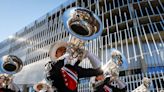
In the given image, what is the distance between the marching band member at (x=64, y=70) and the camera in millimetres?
2783

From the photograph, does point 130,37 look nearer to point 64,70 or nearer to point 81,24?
point 81,24

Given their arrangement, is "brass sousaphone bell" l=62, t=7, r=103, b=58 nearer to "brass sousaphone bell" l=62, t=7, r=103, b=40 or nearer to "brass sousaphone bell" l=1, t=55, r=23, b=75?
"brass sousaphone bell" l=62, t=7, r=103, b=40

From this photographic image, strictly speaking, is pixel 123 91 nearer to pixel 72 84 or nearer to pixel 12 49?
pixel 72 84

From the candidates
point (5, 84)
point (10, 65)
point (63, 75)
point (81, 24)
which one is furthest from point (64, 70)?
point (10, 65)

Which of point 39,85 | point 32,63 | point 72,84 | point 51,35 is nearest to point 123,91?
point 72,84

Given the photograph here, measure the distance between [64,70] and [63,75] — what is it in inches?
2.6

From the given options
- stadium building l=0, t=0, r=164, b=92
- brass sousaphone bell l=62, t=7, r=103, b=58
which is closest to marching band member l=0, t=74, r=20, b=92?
brass sousaphone bell l=62, t=7, r=103, b=58

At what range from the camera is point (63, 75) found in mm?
2895

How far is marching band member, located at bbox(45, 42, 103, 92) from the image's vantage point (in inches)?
110

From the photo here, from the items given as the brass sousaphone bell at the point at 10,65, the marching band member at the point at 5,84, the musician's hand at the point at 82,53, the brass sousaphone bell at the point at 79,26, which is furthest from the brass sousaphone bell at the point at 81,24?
the brass sousaphone bell at the point at 10,65

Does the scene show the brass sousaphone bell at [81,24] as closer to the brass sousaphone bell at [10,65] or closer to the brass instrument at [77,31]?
the brass instrument at [77,31]

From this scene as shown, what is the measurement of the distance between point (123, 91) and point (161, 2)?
15961mm

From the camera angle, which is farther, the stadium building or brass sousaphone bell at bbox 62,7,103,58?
the stadium building

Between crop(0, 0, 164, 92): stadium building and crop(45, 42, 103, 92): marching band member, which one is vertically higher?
crop(0, 0, 164, 92): stadium building
